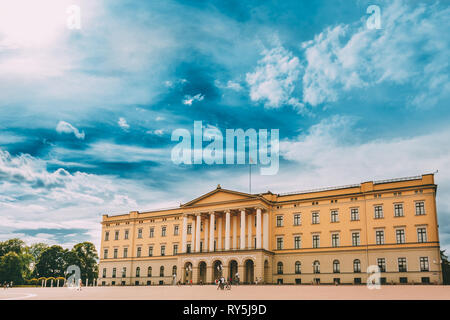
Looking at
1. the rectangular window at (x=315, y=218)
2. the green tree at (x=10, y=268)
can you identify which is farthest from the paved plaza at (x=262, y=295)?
the green tree at (x=10, y=268)

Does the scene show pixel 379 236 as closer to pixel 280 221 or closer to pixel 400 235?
pixel 400 235

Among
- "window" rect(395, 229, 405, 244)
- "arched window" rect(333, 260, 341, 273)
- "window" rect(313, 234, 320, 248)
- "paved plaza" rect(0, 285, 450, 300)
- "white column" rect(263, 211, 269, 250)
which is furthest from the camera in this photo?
"white column" rect(263, 211, 269, 250)

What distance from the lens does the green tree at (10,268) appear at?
73.3m

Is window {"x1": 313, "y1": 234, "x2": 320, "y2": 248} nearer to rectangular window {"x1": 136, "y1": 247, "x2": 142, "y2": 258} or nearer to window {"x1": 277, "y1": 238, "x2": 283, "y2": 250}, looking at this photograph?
window {"x1": 277, "y1": 238, "x2": 283, "y2": 250}

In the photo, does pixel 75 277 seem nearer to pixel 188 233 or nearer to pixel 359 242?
pixel 188 233

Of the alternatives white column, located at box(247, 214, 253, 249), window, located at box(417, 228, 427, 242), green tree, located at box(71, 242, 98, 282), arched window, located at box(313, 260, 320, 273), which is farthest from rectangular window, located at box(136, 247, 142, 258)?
window, located at box(417, 228, 427, 242)

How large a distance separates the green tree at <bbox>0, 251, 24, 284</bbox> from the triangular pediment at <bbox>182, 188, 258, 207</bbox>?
129 ft

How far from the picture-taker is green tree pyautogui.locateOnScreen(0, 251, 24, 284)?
7331 centimetres

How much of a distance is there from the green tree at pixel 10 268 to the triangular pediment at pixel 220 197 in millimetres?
39401

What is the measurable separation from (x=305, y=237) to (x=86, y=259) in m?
57.3

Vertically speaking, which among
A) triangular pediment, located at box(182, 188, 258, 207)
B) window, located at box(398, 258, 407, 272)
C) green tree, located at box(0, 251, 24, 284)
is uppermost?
triangular pediment, located at box(182, 188, 258, 207)

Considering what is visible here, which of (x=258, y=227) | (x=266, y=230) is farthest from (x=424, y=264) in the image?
(x=258, y=227)
